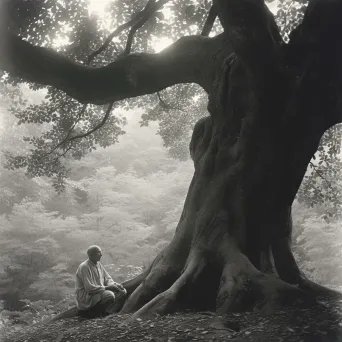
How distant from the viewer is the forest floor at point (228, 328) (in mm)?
3094

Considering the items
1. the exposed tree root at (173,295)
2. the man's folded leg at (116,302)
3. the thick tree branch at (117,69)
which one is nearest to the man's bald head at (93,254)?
the man's folded leg at (116,302)

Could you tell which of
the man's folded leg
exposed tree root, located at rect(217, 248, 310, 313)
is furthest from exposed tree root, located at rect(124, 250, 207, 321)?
the man's folded leg

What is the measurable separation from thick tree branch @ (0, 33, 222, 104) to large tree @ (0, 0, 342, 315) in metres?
0.03

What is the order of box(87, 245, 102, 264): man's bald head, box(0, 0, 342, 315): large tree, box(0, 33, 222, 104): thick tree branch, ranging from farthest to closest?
box(0, 33, 222, 104): thick tree branch
box(87, 245, 102, 264): man's bald head
box(0, 0, 342, 315): large tree

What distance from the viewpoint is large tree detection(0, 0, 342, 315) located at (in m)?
4.27

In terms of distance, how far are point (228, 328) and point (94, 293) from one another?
7.84 feet

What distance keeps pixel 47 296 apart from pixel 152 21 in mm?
10402

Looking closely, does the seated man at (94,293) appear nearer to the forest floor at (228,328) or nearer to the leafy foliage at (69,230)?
the forest floor at (228,328)

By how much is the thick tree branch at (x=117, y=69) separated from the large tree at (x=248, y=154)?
3 centimetres

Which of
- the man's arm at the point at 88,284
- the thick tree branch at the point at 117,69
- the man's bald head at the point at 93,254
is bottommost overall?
the man's arm at the point at 88,284

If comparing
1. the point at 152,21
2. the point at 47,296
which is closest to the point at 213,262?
the point at 152,21

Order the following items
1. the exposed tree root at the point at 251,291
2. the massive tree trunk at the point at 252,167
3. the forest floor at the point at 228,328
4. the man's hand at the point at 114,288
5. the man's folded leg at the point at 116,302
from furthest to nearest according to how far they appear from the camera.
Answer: the man's hand at the point at 114,288, the man's folded leg at the point at 116,302, the massive tree trunk at the point at 252,167, the exposed tree root at the point at 251,291, the forest floor at the point at 228,328

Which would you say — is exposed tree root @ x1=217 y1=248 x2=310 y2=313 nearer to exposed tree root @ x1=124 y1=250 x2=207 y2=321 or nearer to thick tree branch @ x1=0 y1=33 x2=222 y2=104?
exposed tree root @ x1=124 y1=250 x2=207 y2=321

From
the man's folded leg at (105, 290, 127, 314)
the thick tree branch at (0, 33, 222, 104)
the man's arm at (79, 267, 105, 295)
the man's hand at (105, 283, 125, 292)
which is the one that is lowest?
the man's folded leg at (105, 290, 127, 314)
